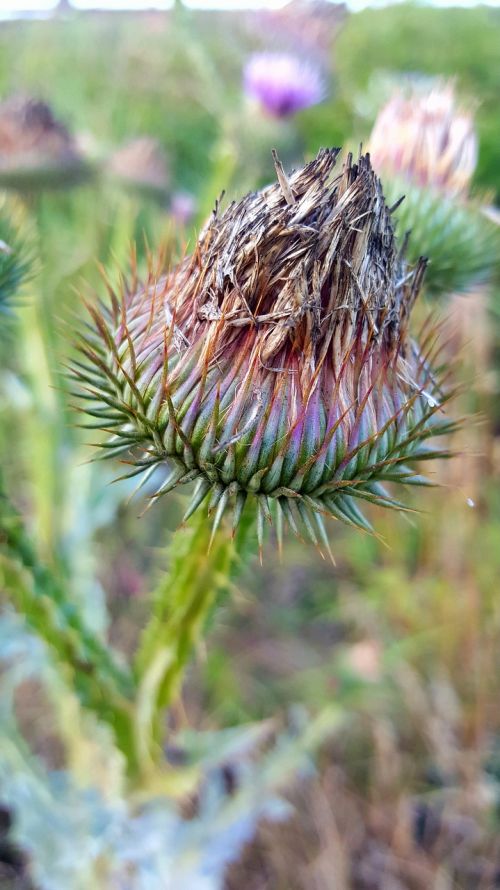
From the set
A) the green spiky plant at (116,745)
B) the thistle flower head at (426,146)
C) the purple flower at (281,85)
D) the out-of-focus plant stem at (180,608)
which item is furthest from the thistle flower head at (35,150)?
the out-of-focus plant stem at (180,608)

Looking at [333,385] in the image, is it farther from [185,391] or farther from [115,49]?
[115,49]

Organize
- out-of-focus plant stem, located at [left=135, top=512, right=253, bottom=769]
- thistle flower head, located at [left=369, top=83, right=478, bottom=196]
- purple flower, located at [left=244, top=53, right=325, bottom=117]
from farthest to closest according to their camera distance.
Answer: purple flower, located at [left=244, top=53, right=325, bottom=117]
thistle flower head, located at [left=369, top=83, right=478, bottom=196]
out-of-focus plant stem, located at [left=135, top=512, right=253, bottom=769]

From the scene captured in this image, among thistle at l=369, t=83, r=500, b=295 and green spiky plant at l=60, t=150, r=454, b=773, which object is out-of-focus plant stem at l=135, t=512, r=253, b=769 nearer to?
green spiky plant at l=60, t=150, r=454, b=773

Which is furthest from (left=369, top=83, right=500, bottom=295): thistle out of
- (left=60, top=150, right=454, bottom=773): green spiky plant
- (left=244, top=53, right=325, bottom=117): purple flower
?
(left=244, top=53, right=325, bottom=117): purple flower

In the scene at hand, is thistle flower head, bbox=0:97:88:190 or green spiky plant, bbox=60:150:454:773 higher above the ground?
thistle flower head, bbox=0:97:88:190

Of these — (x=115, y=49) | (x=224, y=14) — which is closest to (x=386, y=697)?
(x=115, y=49)

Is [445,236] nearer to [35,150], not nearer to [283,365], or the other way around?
[283,365]
